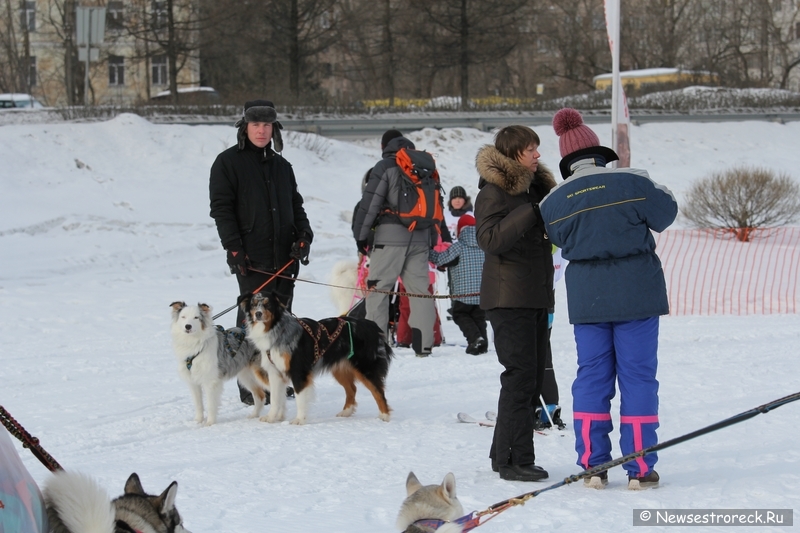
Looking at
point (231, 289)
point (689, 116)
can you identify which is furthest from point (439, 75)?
point (231, 289)

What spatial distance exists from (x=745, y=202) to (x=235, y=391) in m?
12.6

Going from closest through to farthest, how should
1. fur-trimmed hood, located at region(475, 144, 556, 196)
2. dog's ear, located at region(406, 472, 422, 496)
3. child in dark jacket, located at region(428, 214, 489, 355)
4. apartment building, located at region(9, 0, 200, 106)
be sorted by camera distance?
dog's ear, located at region(406, 472, 422, 496)
fur-trimmed hood, located at region(475, 144, 556, 196)
child in dark jacket, located at region(428, 214, 489, 355)
apartment building, located at region(9, 0, 200, 106)

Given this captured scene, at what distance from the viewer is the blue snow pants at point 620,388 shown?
4.36 m

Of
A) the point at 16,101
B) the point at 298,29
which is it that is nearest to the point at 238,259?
the point at 298,29

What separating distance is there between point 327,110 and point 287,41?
8.66 m

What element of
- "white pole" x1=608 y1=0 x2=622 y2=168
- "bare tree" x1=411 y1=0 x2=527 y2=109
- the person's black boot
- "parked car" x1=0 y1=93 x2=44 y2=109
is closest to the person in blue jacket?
the person's black boot

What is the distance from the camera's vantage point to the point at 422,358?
8.77 meters

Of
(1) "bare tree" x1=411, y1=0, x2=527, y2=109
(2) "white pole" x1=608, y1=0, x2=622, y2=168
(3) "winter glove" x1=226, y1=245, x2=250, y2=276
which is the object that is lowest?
(3) "winter glove" x1=226, y1=245, x2=250, y2=276

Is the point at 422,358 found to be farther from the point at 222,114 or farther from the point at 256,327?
the point at 222,114

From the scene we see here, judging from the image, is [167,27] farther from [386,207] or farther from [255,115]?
[255,115]

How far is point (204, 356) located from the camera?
639 cm

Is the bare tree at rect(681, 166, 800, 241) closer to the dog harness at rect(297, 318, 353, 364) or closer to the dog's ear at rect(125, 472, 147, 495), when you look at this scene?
the dog harness at rect(297, 318, 353, 364)

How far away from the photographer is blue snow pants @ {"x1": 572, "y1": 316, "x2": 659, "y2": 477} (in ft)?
14.3

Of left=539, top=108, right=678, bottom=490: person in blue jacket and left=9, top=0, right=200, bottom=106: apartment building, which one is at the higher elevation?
left=9, top=0, right=200, bottom=106: apartment building
